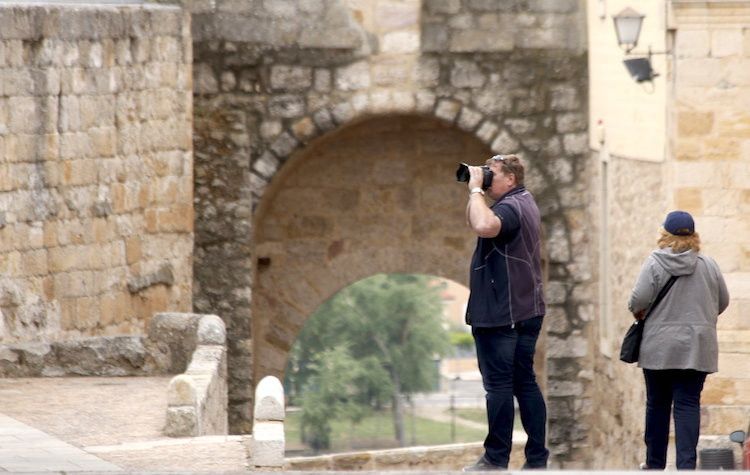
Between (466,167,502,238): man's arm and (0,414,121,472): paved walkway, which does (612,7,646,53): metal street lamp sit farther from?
(0,414,121,472): paved walkway

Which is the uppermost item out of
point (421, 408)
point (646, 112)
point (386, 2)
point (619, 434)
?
point (386, 2)

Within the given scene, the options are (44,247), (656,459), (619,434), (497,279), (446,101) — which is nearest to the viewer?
(497,279)

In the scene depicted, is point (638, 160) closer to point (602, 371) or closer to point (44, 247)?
point (602, 371)

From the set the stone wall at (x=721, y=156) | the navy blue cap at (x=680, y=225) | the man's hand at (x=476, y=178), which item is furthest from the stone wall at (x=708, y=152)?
the man's hand at (x=476, y=178)

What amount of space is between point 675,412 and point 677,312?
495 millimetres

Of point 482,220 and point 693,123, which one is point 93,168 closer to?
point 693,123

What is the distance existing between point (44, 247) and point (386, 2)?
16.4 ft

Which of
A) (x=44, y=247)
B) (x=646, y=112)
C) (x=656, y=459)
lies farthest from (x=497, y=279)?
(x=646, y=112)

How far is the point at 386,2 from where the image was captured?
54.5 feet

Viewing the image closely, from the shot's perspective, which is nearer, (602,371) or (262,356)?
(602,371)

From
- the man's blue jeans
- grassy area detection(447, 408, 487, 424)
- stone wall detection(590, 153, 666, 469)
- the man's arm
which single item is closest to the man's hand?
the man's arm

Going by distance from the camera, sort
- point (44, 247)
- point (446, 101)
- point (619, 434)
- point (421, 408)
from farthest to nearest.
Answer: point (421, 408), point (446, 101), point (619, 434), point (44, 247)

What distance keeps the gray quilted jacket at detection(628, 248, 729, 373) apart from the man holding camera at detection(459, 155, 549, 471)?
65 cm

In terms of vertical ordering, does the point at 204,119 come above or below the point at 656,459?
above
